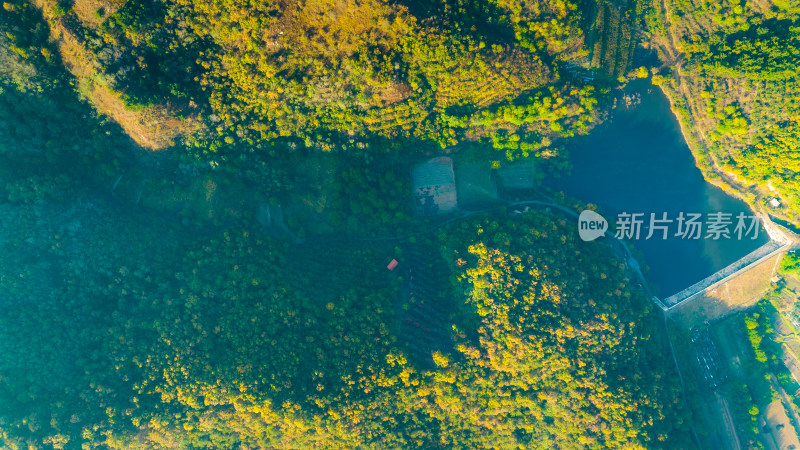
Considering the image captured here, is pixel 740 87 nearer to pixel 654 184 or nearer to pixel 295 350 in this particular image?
pixel 654 184

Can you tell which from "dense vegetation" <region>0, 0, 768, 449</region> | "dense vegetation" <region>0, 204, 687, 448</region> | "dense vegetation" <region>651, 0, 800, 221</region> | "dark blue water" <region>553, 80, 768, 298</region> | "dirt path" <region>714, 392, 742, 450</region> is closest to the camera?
"dense vegetation" <region>0, 0, 768, 449</region>

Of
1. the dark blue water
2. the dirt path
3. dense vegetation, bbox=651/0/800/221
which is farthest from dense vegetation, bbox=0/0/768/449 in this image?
the dirt path

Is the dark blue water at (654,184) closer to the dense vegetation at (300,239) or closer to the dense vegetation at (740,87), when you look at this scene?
the dense vegetation at (740,87)

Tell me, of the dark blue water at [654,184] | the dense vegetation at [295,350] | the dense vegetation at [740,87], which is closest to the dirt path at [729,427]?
the dense vegetation at [295,350]

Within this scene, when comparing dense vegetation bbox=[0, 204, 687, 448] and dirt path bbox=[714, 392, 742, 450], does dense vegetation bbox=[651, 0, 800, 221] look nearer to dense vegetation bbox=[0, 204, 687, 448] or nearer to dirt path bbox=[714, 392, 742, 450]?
dense vegetation bbox=[0, 204, 687, 448]

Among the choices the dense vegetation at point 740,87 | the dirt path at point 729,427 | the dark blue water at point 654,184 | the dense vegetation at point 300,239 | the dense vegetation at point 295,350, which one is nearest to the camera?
the dense vegetation at point 300,239

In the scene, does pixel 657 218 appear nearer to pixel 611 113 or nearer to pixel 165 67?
pixel 611 113

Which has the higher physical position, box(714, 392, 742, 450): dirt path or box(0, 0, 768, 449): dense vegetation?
box(0, 0, 768, 449): dense vegetation

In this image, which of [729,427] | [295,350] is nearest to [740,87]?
[729,427]
